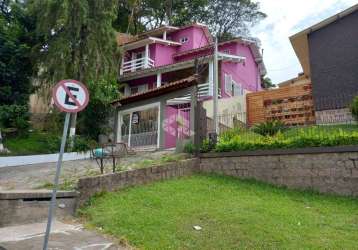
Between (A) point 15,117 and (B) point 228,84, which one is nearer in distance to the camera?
(A) point 15,117

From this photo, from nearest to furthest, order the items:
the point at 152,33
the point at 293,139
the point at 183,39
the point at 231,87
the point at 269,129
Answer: the point at 293,139, the point at 269,129, the point at 231,87, the point at 152,33, the point at 183,39

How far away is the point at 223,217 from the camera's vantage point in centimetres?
678

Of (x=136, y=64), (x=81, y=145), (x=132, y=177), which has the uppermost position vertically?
(x=136, y=64)

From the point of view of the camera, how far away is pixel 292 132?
10.5 m

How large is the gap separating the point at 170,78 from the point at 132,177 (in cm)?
1711

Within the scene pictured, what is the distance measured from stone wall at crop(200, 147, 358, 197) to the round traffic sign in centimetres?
623

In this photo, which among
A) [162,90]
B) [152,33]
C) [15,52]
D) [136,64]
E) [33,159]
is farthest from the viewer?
[152,33]

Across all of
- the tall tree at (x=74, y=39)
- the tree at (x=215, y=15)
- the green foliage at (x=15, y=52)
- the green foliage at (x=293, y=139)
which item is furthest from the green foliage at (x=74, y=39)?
the tree at (x=215, y=15)

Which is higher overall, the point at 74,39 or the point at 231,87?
the point at 74,39

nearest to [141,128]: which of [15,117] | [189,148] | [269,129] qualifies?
[189,148]

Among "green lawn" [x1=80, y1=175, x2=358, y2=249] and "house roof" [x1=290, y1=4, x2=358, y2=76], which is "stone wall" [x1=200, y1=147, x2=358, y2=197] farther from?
"house roof" [x1=290, y1=4, x2=358, y2=76]

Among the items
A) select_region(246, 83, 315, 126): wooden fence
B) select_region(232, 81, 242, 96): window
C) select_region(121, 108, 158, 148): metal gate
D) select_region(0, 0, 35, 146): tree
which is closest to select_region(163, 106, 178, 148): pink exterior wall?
select_region(121, 108, 158, 148): metal gate

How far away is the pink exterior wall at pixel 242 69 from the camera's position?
81.1 feet

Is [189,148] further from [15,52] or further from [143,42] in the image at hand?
[143,42]
